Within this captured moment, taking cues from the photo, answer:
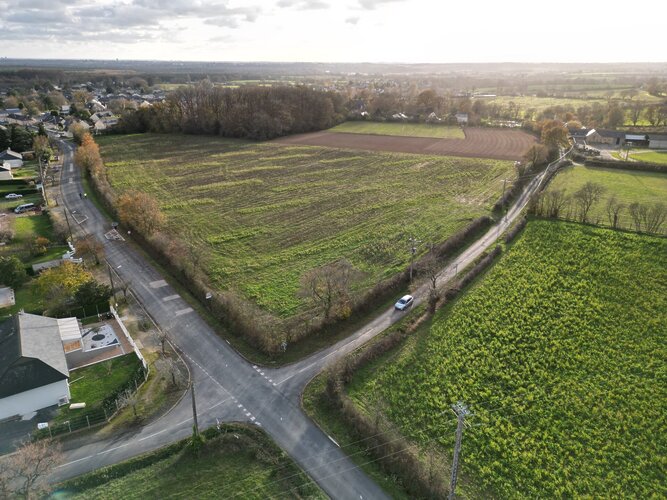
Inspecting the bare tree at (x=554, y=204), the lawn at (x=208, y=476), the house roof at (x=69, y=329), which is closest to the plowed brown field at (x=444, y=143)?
the bare tree at (x=554, y=204)

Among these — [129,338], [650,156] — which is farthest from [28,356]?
[650,156]

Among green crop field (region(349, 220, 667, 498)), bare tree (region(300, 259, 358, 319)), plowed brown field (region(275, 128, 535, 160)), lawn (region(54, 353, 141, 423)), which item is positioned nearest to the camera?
green crop field (region(349, 220, 667, 498))

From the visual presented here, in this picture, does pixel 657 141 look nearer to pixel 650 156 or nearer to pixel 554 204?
pixel 650 156

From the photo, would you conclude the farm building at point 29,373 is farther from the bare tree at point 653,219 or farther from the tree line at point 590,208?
the bare tree at point 653,219

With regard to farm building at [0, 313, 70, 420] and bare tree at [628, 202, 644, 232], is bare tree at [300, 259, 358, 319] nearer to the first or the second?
farm building at [0, 313, 70, 420]

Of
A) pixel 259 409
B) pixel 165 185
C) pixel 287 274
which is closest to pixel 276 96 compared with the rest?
pixel 165 185

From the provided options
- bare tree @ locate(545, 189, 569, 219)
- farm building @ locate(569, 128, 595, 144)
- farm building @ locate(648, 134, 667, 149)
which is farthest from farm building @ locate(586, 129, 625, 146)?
bare tree @ locate(545, 189, 569, 219)
